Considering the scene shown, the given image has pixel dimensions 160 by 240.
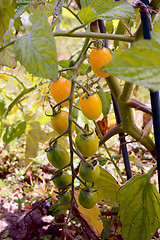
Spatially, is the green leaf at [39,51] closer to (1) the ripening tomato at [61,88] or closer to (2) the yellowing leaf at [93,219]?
(1) the ripening tomato at [61,88]

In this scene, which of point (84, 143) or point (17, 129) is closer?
point (84, 143)

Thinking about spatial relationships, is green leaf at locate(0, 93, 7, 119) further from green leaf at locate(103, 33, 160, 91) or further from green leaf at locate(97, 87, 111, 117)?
green leaf at locate(103, 33, 160, 91)

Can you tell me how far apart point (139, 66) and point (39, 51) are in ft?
0.48

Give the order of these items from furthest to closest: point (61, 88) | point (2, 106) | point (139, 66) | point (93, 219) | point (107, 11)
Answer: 1. point (2, 106)
2. point (93, 219)
3. point (61, 88)
4. point (107, 11)
5. point (139, 66)

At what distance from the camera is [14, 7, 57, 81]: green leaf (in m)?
0.31

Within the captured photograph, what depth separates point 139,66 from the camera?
0.24m

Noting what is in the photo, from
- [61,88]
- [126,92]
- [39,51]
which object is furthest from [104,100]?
[39,51]

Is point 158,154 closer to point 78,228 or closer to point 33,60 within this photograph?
point 33,60

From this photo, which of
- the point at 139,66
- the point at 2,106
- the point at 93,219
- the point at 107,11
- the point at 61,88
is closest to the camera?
the point at 139,66

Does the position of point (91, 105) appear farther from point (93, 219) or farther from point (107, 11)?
point (93, 219)

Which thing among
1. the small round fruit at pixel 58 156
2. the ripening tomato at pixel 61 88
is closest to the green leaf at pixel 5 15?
the ripening tomato at pixel 61 88

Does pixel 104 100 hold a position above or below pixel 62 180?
above

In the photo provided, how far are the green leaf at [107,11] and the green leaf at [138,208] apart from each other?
356mm

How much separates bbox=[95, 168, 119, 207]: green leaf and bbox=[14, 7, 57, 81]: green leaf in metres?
0.40
